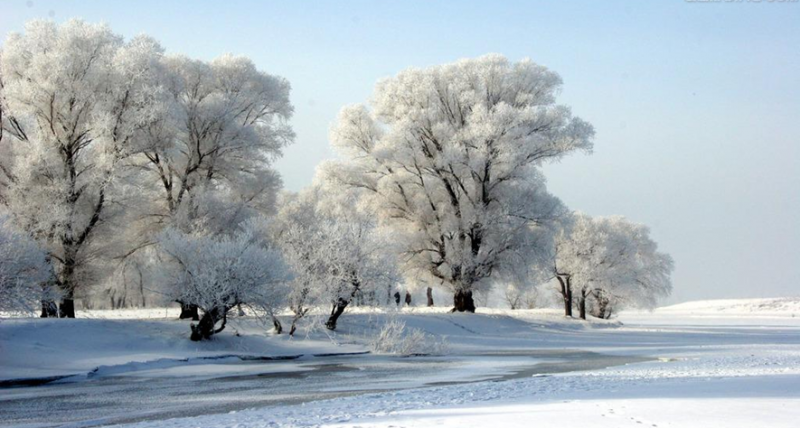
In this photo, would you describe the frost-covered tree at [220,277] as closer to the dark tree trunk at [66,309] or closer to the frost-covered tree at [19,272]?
the frost-covered tree at [19,272]

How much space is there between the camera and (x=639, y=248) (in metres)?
78.9

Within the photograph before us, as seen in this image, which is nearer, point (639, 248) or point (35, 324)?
point (35, 324)

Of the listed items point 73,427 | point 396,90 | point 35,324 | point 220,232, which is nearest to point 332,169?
point 396,90

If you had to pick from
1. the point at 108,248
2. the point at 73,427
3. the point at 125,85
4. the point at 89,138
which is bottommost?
the point at 73,427

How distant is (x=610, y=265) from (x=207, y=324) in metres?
43.0

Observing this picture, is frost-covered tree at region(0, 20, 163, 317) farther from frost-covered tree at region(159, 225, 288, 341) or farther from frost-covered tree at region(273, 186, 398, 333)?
frost-covered tree at region(273, 186, 398, 333)

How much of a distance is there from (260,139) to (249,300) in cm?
1302

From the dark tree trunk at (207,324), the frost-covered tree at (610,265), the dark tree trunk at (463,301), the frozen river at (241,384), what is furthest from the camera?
the frost-covered tree at (610,265)

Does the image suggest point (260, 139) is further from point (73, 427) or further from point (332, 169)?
point (73, 427)

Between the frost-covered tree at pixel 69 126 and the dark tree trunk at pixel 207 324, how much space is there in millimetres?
6015

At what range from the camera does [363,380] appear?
72.4 ft

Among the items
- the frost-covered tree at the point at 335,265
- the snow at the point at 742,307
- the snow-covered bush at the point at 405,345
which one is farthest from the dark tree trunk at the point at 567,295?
the snow at the point at 742,307

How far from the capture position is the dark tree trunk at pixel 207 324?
3047 cm

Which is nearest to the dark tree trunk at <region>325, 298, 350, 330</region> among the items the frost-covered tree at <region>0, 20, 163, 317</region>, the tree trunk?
the tree trunk
